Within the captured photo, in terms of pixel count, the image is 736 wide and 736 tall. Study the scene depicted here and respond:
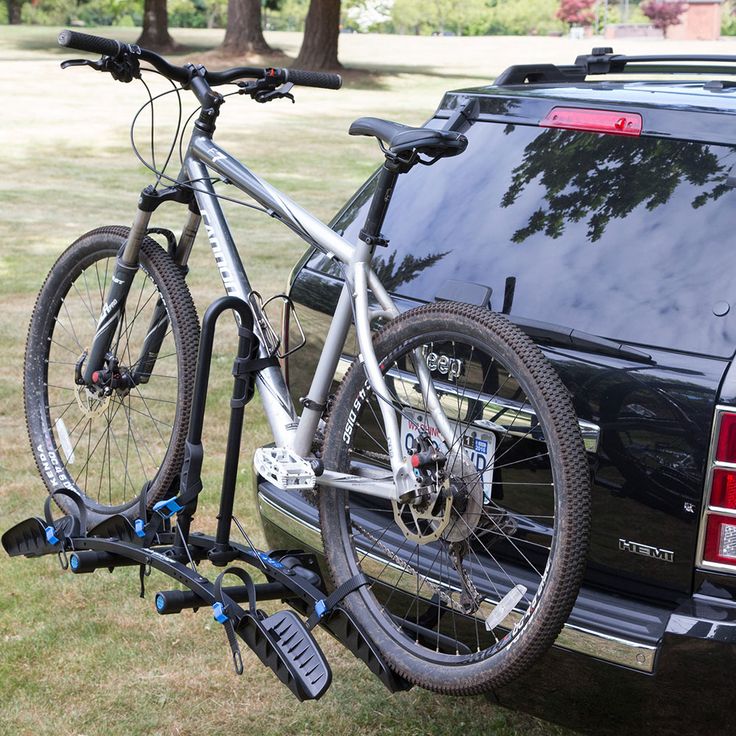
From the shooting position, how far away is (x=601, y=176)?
3084 mm

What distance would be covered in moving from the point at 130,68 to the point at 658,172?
1.69 meters

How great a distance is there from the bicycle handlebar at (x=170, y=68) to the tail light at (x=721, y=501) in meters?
1.82

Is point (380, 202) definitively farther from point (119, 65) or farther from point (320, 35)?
point (320, 35)

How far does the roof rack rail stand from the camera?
423 centimetres

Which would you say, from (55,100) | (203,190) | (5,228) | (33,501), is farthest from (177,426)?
(55,100)

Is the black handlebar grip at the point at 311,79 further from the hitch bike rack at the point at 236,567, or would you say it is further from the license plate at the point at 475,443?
the license plate at the point at 475,443

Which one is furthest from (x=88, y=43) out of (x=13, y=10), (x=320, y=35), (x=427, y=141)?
(x=13, y=10)

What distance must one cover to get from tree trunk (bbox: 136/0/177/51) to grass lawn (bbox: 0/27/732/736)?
48.8 feet

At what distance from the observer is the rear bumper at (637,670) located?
2537mm

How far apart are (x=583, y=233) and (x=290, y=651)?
130cm

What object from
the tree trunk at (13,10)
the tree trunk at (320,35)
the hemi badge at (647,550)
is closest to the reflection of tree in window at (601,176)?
the hemi badge at (647,550)

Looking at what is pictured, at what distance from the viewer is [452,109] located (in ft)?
11.6

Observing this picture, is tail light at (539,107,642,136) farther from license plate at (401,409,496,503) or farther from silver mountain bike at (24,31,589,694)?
license plate at (401,409,496,503)

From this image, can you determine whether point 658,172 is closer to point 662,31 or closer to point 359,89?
point 359,89
